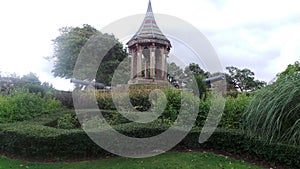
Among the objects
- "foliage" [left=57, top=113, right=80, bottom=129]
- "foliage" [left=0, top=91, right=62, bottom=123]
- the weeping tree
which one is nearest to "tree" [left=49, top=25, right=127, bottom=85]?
"foliage" [left=0, top=91, right=62, bottom=123]

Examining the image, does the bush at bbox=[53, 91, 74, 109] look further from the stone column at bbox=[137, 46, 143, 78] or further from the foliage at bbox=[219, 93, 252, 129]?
the foliage at bbox=[219, 93, 252, 129]

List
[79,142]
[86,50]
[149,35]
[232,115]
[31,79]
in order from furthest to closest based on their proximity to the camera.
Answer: [86,50]
[31,79]
[149,35]
[232,115]
[79,142]

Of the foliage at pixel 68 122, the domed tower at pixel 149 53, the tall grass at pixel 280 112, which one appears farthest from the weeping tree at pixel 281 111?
the domed tower at pixel 149 53

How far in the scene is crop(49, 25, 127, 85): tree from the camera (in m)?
24.0

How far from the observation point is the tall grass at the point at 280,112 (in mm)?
3125

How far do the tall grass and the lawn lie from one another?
1.59 meters

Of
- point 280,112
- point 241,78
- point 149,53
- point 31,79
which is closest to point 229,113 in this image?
point 280,112

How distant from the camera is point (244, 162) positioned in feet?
16.8

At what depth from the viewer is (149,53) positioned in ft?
53.7

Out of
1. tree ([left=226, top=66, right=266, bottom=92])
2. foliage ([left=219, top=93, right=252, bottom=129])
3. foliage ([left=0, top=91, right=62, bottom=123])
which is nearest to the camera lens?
foliage ([left=219, top=93, right=252, bottom=129])

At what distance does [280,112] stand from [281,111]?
2.3 inches

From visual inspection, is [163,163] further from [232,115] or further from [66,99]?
[66,99]

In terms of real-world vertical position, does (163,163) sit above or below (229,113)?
below

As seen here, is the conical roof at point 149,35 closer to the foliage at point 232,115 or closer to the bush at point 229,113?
the bush at point 229,113
